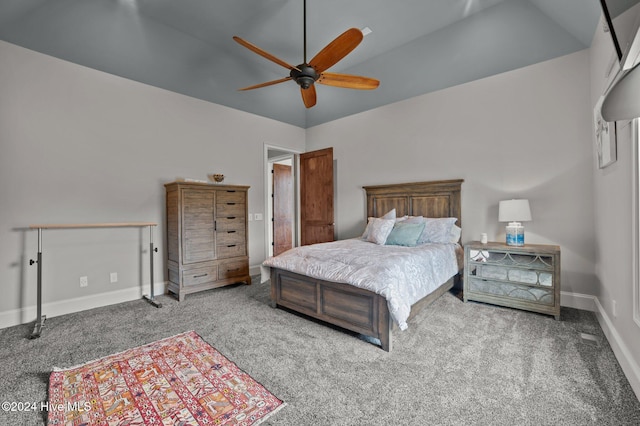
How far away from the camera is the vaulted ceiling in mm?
2916

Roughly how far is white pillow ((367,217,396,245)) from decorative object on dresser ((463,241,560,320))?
93cm

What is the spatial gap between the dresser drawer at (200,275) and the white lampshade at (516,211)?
3.66 metres

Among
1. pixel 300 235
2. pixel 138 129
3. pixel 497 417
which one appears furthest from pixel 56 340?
pixel 300 235

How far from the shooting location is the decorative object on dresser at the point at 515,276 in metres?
2.83

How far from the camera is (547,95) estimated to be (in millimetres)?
3256

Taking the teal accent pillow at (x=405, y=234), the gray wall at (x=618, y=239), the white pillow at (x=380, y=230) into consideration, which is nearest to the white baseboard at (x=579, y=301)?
the gray wall at (x=618, y=239)

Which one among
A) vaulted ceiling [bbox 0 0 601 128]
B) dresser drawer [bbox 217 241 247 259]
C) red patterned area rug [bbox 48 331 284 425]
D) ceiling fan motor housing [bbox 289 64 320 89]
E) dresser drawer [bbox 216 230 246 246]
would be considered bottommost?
red patterned area rug [bbox 48 331 284 425]

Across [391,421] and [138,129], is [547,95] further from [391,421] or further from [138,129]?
[138,129]

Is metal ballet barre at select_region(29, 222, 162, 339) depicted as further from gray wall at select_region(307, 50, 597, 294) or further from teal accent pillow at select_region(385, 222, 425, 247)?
gray wall at select_region(307, 50, 597, 294)

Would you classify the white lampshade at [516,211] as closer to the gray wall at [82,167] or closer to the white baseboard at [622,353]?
the white baseboard at [622,353]

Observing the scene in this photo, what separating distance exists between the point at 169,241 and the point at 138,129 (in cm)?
153

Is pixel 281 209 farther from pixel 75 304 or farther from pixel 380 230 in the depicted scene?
pixel 75 304

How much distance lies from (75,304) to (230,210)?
204 centimetres

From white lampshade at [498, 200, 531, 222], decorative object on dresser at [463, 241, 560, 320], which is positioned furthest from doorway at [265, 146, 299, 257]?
white lampshade at [498, 200, 531, 222]
